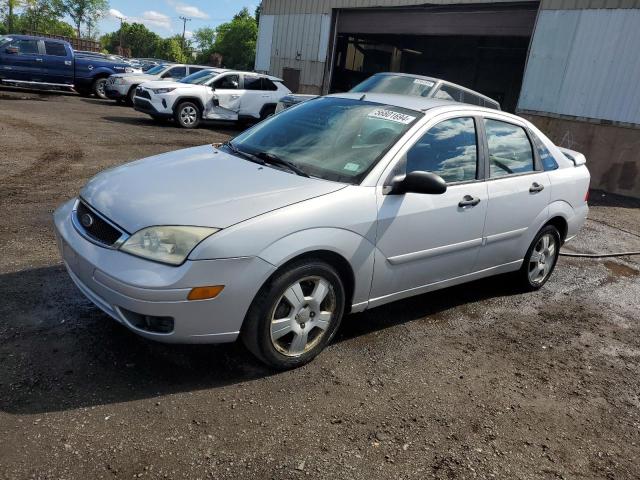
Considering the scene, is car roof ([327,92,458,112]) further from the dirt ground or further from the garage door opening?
the garage door opening

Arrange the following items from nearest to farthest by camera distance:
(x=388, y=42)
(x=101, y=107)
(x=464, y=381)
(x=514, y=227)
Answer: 1. (x=464, y=381)
2. (x=514, y=227)
3. (x=101, y=107)
4. (x=388, y=42)

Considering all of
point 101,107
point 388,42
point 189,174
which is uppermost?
point 388,42

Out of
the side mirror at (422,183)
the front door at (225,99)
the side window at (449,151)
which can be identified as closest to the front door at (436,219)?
the side window at (449,151)

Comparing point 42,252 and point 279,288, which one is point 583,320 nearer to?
point 279,288

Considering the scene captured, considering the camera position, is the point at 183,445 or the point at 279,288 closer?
the point at 183,445

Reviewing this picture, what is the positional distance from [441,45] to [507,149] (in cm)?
2475

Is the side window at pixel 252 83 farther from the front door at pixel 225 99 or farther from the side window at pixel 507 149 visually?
the side window at pixel 507 149

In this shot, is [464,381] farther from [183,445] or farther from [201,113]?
[201,113]

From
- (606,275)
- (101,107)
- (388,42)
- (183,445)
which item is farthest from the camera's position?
(388,42)

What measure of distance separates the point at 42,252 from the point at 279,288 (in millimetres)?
2669

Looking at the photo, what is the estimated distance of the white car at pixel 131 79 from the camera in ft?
60.2

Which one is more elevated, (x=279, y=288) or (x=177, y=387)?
(x=279, y=288)

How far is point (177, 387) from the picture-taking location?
2955 millimetres

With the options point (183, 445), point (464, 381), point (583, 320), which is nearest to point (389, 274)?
point (464, 381)
